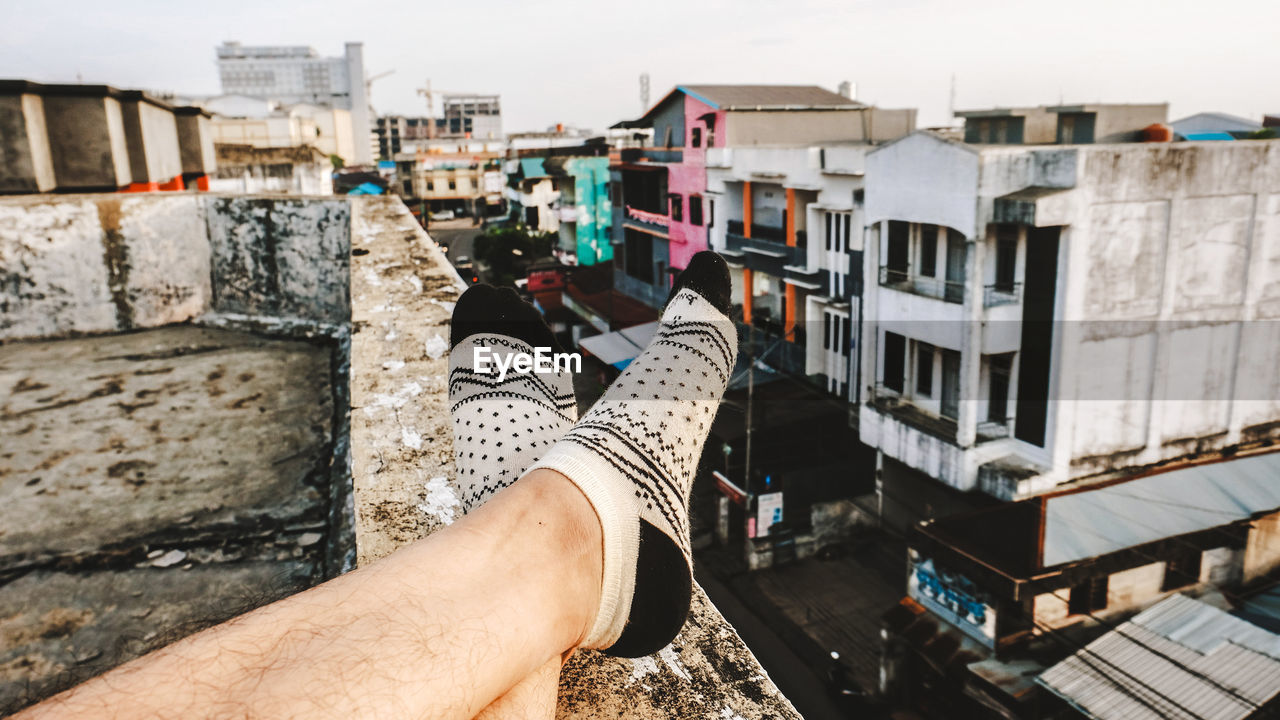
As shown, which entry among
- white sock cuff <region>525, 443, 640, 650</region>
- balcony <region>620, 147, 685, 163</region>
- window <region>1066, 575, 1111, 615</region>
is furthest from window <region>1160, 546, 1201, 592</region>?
balcony <region>620, 147, 685, 163</region>

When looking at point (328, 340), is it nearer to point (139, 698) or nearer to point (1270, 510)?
point (139, 698)

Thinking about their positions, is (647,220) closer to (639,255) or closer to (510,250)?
(639,255)

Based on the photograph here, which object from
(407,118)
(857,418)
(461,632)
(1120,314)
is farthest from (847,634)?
(407,118)

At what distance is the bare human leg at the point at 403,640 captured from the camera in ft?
2.64

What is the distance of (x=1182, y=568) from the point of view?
952 cm

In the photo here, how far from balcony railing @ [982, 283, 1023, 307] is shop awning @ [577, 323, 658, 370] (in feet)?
25.7

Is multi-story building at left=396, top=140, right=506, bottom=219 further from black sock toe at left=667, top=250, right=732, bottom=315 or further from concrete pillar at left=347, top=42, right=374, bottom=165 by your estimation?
black sock toe at left=667, top=250, right=732, bottom=315

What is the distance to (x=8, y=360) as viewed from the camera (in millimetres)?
3270

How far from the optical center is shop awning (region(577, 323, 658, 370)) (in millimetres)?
17328

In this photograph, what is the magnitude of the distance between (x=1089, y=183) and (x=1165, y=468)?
405cm

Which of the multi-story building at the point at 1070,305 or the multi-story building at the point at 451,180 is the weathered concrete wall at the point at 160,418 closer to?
the multi-story building at the point at 1070,305

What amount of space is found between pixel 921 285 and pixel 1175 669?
19.6 ft

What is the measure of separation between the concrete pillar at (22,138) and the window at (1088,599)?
33.9 feet

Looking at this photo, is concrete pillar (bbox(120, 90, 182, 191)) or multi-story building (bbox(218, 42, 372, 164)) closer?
concrete pillar (bbox(120, 90, 182, 191))
